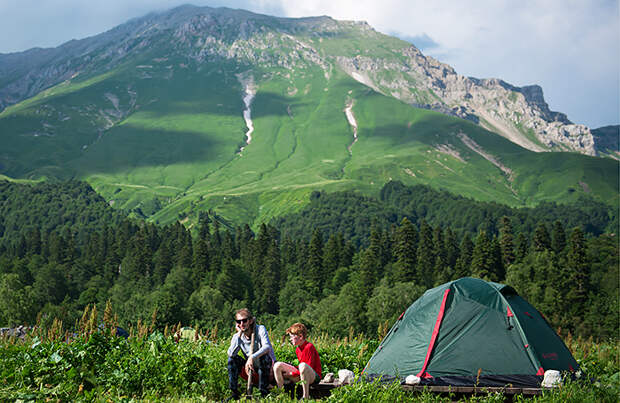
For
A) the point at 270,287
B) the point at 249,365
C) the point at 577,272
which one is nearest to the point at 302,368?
the point at 249,365

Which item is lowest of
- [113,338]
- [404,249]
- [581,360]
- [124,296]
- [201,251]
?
[124,296]

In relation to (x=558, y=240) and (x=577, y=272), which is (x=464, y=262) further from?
(x=558, y=240)

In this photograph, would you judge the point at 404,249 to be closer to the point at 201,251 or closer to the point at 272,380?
the point at 201,251

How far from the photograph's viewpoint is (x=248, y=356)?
13.2m

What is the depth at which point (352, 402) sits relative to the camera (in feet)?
34.8

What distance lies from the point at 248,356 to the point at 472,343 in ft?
24.2

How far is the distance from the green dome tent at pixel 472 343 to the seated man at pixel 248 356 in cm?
412

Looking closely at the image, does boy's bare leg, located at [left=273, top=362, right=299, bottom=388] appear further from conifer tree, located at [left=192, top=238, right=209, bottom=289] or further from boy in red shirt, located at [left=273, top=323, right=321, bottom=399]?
conifer tree, located at [left=192, top=238, right=209, bottom=289]

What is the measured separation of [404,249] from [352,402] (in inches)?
3339

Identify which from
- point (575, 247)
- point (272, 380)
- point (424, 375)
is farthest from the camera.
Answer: point (575, 247)

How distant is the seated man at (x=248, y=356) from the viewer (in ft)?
42.5

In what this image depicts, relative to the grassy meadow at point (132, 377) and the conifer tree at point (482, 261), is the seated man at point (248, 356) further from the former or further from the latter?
the conifer tree at point (482, 261)

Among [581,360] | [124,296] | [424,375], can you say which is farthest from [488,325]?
[124,296]

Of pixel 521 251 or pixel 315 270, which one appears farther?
pixel 315 270
